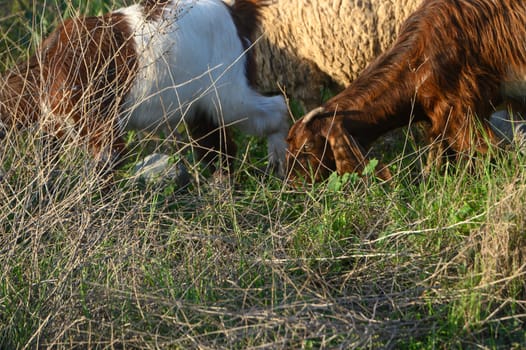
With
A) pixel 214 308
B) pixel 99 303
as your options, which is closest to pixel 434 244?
pixel 214 308

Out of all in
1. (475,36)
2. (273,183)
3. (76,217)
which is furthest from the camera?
(273,183)

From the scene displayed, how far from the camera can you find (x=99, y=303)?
439 cm

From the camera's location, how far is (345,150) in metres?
6.00

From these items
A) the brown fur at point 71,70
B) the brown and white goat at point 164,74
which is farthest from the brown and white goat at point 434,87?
the brown fur at point 71,70

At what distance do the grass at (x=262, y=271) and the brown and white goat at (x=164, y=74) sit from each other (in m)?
0.74

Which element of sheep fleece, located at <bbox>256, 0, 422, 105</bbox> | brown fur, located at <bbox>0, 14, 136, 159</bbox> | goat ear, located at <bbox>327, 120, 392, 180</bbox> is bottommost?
goat ear, located at <bbox>327, 120, 392, 180</bbox>

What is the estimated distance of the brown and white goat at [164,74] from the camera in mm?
5879

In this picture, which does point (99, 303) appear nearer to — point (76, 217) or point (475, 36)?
point (76, 217)

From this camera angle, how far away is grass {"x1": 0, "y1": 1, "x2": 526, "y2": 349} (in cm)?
422

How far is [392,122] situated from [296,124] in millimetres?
533

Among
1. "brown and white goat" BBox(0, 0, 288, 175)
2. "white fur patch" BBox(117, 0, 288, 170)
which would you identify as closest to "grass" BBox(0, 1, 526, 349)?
"brown and white goat" BBox(0, 0, 288, 175)

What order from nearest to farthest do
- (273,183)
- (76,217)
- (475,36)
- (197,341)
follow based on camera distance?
(197,341) < (76,217) < (475,36) < (273,183)

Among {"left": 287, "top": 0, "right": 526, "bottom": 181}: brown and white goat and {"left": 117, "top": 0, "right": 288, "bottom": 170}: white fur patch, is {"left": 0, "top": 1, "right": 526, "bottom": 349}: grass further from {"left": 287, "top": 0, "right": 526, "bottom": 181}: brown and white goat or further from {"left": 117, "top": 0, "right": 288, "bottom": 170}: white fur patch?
{"left": 117, "top": 0, "right": 288, "bottom": 170}: white fur patch

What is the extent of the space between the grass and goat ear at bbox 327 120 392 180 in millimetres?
648
